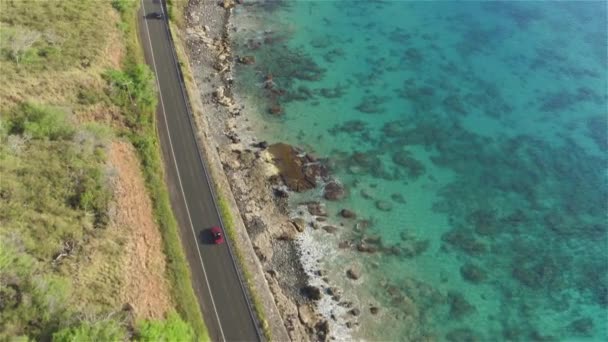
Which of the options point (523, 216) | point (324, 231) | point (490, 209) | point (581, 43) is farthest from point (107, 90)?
point (581, 43)

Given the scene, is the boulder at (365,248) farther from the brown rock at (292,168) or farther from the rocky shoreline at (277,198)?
the brown rock at (292,168)

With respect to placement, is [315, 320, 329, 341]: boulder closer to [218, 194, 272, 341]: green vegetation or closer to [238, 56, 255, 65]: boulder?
[218, 194, 272, 341]: green vegetation

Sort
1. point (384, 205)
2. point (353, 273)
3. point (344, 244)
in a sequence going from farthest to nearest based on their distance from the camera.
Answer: point (384, 205) → point (344, 244) → point (353, 273)

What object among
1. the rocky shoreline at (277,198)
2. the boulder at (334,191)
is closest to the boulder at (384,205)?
the rocky shoreline at (277,198)

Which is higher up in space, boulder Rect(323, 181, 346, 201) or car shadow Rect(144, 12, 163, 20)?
car shadow Rect(144, 12, 163, 20)

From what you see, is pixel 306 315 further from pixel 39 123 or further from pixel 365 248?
pixel 39 123

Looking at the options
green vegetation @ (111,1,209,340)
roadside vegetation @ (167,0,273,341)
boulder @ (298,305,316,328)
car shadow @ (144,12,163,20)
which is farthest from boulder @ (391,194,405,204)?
car shadow @ (144,12,163,20)

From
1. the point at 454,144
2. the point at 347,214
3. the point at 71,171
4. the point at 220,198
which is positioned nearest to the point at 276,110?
the point at 347,214
